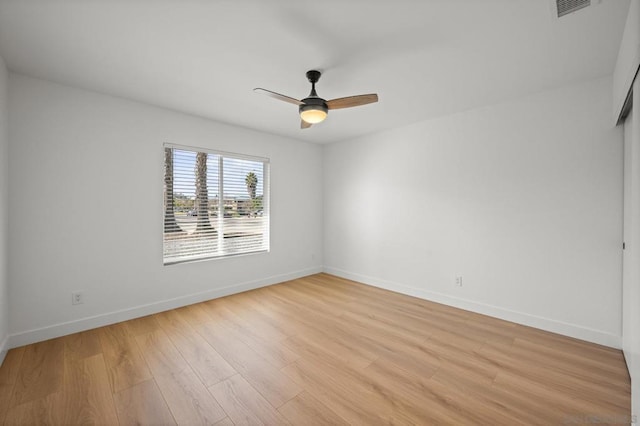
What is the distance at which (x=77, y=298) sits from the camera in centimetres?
271

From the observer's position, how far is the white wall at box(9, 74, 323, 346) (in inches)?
96.7

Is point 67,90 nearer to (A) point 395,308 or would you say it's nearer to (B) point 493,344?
(A) point 395,308

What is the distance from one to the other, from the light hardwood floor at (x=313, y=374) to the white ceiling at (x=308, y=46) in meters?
2.54

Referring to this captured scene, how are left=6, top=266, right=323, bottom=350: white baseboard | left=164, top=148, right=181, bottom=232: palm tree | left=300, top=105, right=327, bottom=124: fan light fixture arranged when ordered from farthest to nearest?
left=164, top=148, right=181, bottom=232: palm tree → left=6, top=266, right=323, bottom=350: white baseboard → left=300, top=105, right=327, bottom=124: fan light fixture

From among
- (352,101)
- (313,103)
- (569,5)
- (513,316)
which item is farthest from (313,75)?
(513,316)

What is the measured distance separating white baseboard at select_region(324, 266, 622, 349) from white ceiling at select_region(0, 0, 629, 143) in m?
2.44

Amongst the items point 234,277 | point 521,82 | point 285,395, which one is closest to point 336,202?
point 234,277

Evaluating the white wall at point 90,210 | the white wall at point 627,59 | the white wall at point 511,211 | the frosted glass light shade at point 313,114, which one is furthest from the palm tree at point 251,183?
the white wall at point 627,59

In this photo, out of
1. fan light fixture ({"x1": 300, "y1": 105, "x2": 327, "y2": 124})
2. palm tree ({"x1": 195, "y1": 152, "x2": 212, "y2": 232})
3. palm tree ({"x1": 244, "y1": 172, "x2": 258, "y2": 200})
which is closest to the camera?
fan light fixture ({"x1": 300, "y1": 105, "x2": 327, "y2": 124})

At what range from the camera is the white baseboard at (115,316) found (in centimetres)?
244

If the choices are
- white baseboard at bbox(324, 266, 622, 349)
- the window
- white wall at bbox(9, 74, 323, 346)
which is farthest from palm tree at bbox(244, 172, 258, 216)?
white baseboard at bbox(324, 266, 622, 349)

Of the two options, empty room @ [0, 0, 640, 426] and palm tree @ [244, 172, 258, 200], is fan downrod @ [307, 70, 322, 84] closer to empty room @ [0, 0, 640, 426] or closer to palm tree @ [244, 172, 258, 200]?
empty room @ [0, 0, 640, 426]

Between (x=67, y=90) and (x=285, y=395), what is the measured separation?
11.5ft

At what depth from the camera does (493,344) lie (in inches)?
98.7
